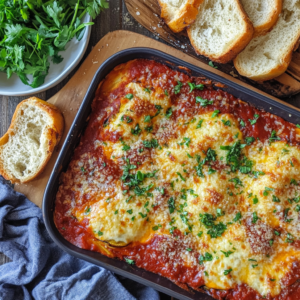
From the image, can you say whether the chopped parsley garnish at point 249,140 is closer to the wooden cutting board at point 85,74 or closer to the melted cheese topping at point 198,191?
the melted cheese topping at point 198,191

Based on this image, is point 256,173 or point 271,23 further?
point 271,23

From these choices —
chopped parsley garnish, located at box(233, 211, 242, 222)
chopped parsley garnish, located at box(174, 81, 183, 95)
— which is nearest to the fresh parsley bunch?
chopped parsley garnish, located at box(174, 81, 183, 95)

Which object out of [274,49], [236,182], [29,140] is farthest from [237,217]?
[29,140]

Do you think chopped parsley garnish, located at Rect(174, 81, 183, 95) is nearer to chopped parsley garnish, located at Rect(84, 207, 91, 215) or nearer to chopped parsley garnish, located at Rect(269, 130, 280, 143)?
chopped parsley garnish, located at Rect(269, 130, 280, 143)

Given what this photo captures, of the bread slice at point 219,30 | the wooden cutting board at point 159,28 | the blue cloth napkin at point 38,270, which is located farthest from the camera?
the wooden cutting board at point 159,28

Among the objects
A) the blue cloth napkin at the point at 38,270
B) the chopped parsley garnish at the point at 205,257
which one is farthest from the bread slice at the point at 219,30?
the blue cloth napkin at the point at 38,270

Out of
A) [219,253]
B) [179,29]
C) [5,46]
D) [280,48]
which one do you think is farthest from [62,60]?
[219,253]

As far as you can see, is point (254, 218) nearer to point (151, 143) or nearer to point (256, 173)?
point (256, 173)
